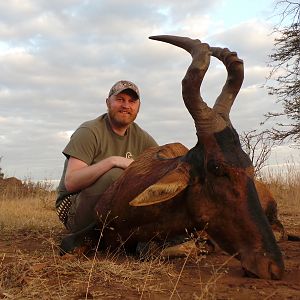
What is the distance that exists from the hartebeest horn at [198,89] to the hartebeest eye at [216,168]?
27 cm

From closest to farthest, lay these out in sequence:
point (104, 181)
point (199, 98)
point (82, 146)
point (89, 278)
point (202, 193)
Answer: point (89, 278) < point (202, 193) < point (199, 98) < point (104, 181) < point (82, 146)

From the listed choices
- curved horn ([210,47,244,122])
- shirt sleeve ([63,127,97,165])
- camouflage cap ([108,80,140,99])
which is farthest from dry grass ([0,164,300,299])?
camouflage cap ([108,80,140,99])

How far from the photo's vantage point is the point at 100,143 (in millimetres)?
5121

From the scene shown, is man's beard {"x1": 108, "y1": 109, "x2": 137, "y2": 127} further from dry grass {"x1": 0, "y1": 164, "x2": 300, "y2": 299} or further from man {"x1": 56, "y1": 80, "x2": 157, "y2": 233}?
dry grass {"x1": 0, "y1": 164, "x2": 300, "y2": 299}

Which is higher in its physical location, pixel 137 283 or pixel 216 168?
pixel 216 168

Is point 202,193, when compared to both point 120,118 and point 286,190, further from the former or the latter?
point 286,190

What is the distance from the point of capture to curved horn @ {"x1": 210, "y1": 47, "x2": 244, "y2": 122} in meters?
4.11

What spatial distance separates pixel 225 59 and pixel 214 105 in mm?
403

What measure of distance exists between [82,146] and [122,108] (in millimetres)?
584

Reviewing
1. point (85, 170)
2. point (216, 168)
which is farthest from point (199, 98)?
point (85, 170)

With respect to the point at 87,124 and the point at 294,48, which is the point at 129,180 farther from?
the point at 294,48

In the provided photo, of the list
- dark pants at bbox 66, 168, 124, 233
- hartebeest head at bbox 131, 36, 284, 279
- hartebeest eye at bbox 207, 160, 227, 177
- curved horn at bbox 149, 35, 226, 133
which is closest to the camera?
hartebeest head at bbox 131, 36, 284, 279

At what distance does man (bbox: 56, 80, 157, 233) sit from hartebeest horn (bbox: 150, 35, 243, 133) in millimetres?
1089

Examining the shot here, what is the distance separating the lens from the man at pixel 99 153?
4.68m
